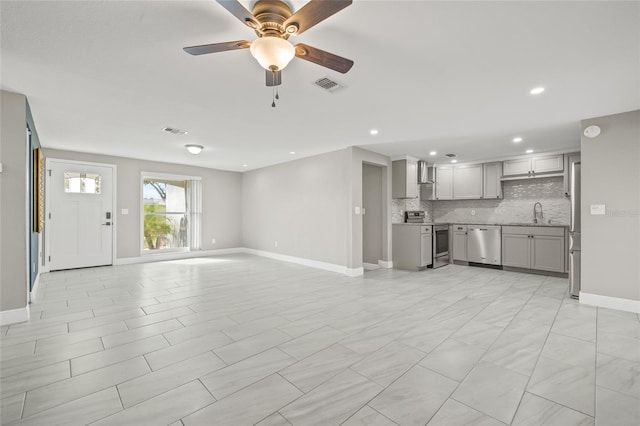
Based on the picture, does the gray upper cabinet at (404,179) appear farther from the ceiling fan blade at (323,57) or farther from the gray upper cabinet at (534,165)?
the ceiling fan blade at (323,57)

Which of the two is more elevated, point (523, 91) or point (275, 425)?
point (523, 91)

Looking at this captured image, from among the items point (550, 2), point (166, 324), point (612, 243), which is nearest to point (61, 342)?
point (166, 324)

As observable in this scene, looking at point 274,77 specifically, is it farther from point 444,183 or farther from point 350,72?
point 444,183

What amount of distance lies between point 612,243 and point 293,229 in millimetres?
5362

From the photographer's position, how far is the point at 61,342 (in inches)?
97.6

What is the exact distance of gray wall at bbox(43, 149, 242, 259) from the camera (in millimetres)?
6289

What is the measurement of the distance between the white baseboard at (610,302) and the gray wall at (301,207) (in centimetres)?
347

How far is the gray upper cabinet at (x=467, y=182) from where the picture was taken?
6.34 metres

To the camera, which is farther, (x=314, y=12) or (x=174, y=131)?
(x=174, y=131)

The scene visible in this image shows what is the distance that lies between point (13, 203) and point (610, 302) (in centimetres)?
708

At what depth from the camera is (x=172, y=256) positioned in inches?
281

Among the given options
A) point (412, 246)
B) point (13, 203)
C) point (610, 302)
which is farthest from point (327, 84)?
point (610, 302)

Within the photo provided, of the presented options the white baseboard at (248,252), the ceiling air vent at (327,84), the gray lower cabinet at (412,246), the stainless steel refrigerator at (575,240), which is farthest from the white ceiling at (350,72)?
the white baseboard at (248,252)

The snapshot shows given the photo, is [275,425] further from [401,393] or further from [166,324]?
[166,324]
